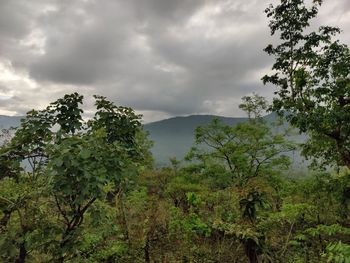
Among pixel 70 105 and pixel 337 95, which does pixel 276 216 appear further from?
pixel 70 105

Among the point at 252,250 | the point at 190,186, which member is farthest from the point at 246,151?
the point at 252,250

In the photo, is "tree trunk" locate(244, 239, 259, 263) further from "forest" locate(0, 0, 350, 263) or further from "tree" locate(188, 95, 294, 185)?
"tree" locate(188, 95, 294, 185)

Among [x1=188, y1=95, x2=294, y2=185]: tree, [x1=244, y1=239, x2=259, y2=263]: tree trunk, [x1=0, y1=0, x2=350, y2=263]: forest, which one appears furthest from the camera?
[x1=188, y1=95, x2=294, y2=185]: tree

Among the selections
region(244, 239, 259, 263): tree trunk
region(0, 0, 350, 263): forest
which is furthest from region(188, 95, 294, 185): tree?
region(244, 239, 259, 263): tree trunk

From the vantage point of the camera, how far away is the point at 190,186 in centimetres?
1703

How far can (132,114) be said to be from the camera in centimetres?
1007

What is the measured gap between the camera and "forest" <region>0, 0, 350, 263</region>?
4488 millimetres

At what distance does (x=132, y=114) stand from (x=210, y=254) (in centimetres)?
632

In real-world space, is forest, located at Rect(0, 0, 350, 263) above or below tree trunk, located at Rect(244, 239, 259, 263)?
above

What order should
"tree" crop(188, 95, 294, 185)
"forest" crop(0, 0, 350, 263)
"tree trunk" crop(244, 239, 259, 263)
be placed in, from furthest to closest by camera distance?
"tree" crop(188, 95, 294, 185)
"tree trunk" crop(244, 239, 259, 263)
"forest" crop(0, 0, 350, 263)

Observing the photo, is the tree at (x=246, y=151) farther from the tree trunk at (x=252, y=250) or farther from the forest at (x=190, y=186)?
the tree trunk at (x=252, y=250)

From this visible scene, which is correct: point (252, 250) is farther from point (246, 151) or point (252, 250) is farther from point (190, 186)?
point (246, 151)

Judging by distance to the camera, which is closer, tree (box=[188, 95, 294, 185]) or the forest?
the forest

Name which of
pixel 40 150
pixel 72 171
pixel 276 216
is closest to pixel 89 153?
pixel 72 171
